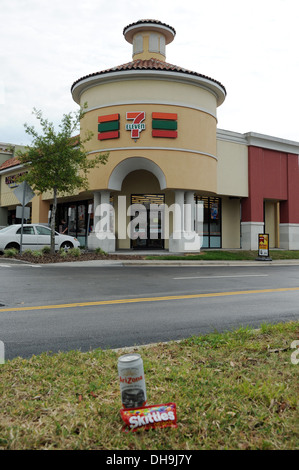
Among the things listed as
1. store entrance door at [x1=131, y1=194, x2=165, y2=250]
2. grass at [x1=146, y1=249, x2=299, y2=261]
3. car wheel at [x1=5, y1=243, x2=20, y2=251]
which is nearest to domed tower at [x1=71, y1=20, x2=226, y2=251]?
store entrance door at [x1=131, y1=194, x2=165, y2=250]

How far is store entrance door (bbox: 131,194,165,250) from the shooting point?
24219mm

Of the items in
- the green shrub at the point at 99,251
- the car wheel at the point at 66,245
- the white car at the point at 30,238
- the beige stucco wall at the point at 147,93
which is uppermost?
the beige stucco wall at the point at 147,93

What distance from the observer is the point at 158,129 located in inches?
823

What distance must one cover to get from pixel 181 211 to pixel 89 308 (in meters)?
15.5

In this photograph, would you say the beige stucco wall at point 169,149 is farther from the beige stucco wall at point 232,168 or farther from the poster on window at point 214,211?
the poster on window at point 214,211

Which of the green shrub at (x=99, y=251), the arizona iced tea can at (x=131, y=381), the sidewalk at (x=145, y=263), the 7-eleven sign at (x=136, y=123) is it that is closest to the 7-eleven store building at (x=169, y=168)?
the 7-eleven sign at (x=136, y=123)

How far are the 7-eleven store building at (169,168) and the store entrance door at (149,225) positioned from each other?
0.21ft

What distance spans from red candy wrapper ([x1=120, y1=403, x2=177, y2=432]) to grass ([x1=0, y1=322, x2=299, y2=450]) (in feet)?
0.16

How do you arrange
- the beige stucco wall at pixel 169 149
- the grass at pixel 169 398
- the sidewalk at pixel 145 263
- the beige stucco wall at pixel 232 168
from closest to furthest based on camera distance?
1. the grass at pixel 169 398
2. the sidewalk at pixel 145 263
3. the beige stucco wall at pixel 169 149
4. the beige stucco wall at pixel 232 168

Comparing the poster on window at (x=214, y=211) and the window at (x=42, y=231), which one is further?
the poster on window at (x=214, y=211)

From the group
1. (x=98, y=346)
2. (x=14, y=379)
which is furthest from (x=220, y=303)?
(x=14, y=379)

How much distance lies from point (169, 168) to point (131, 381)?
1895 centimetres

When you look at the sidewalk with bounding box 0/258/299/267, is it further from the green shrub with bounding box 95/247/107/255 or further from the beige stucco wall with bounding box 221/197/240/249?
the beige stucco wall with bounding box 221/197/240/249

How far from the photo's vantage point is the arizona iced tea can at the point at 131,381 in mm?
2715
